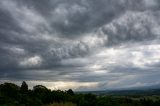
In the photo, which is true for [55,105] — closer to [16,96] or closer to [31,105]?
[31,105]

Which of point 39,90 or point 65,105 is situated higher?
point 39,90

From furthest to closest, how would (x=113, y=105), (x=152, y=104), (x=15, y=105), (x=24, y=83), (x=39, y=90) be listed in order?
(x=24, y=83)
(x=39, y=90)
(x=152, y=104)
(x=113, y=105)
(x=15, y=105)

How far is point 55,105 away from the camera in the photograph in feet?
148

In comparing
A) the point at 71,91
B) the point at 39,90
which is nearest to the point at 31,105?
the point at 39,90

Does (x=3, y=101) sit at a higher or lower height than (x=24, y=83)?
lower

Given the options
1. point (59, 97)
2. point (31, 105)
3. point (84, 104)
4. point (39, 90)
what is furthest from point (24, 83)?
point (31, 105)

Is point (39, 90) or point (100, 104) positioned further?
point (39, 90)

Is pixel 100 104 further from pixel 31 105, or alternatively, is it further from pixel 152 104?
pixel 152 104

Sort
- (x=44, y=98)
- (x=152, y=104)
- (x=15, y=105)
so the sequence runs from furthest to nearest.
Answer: (x=152, y=104) < (x=44, y=98) < (x=15, y=105)

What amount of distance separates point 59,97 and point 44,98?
418 centimetres

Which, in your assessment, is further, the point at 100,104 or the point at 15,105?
the point at 100,104

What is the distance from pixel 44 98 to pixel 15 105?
17296 millimetres

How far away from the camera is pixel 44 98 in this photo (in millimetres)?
60438

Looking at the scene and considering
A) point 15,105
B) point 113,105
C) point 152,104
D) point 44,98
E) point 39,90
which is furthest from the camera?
point 39,90
